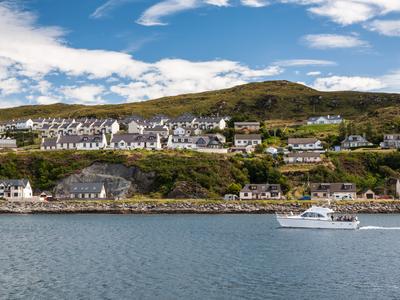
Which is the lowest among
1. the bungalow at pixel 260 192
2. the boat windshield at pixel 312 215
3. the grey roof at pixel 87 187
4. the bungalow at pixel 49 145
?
the boat windshield at pixel 312 215

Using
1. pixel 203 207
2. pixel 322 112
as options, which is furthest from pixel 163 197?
pixel 322 112

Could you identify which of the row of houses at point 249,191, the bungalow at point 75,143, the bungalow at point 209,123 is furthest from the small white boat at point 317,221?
the bungalow at point 209,123

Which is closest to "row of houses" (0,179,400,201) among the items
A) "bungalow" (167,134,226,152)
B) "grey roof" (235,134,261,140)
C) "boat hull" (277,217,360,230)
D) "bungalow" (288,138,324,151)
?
"boat hull" (277,217,360,230)

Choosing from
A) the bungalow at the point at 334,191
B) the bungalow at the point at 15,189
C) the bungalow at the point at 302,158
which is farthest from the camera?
the bungalow at the point at 302,158

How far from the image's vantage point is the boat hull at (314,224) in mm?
62625

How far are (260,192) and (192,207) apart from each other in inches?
563

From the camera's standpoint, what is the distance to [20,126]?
171 meters

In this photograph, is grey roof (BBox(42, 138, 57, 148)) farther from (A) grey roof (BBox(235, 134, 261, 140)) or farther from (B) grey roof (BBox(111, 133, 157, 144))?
(A) grey roof (BBox(235, 134, 261, 140))

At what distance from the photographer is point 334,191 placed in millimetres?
93750

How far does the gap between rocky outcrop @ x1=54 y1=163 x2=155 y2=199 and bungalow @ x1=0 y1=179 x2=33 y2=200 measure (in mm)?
5147

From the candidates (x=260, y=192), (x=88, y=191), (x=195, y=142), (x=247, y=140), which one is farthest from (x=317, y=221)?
(x=247, y=140)

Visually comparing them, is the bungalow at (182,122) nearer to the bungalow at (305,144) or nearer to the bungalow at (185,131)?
the bungalow at (185,131)

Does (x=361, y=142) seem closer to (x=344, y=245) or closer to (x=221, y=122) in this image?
(x=221, y=122)

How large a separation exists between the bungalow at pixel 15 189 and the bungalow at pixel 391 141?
257 feet
